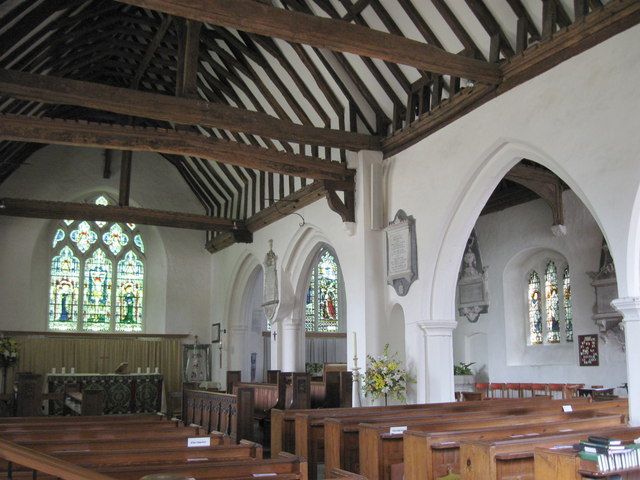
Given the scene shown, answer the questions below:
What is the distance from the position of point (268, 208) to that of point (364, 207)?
3693mm

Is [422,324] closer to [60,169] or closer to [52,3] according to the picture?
[52,3]

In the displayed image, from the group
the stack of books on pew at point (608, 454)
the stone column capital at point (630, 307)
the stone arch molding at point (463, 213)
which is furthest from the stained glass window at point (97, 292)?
the stack of books on pew at point (608, 454)

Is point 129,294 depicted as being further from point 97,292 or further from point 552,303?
point 552,303

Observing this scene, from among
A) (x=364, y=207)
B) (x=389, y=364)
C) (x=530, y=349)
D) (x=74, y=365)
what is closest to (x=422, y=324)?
(x=389, y=364)

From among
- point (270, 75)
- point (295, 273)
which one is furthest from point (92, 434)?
point (295, 273)

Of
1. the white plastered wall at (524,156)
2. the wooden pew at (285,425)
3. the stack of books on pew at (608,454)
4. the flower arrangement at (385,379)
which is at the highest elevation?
the white plastered wall at (524,156)

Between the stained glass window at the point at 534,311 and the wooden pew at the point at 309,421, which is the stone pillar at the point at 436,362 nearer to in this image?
the wooden pew at the point at 309,421

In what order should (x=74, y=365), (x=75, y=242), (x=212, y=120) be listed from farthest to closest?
(x=75, y=242) < (x=74, y=365) < (x=212, y=120)

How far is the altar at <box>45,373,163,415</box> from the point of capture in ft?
45.2

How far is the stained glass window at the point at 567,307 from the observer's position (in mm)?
12719

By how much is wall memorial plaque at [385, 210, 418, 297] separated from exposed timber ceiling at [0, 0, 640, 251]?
0.98 metres

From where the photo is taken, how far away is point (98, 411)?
29.4 feet

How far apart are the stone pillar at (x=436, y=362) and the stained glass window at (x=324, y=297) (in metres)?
9.66

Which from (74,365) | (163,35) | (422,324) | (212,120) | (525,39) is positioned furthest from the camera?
(74,365)
